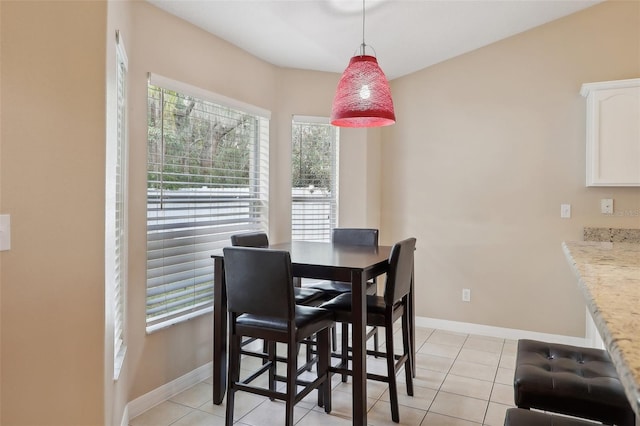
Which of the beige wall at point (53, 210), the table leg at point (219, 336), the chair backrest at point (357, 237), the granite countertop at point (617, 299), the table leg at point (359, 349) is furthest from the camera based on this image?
the chair backrest at point (357, 237)

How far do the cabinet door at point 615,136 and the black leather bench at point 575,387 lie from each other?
6.74 feet

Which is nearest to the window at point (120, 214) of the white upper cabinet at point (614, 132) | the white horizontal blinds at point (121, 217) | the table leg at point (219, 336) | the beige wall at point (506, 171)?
the white horizontal blinds at point (121, 217)

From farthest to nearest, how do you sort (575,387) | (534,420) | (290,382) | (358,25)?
(358,25) < (290,382) < (575,387) < (534,420)

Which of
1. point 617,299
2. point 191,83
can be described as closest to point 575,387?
point 617,299

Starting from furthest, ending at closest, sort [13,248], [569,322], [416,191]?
[416,191]
[569,322]
[13,248]

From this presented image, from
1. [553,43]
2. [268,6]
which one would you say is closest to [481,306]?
[553,43]

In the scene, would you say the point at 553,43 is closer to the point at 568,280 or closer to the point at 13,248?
the point at 568,280

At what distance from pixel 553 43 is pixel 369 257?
8.45 feet

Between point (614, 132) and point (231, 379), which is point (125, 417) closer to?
point (231, 379)

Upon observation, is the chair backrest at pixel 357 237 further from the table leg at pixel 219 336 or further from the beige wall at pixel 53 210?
the beige wall at pixel 53 210

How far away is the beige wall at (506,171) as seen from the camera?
3.48m

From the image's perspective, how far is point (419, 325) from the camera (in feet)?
13.7

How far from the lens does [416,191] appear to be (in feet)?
13.8

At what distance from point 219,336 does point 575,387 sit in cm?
194
